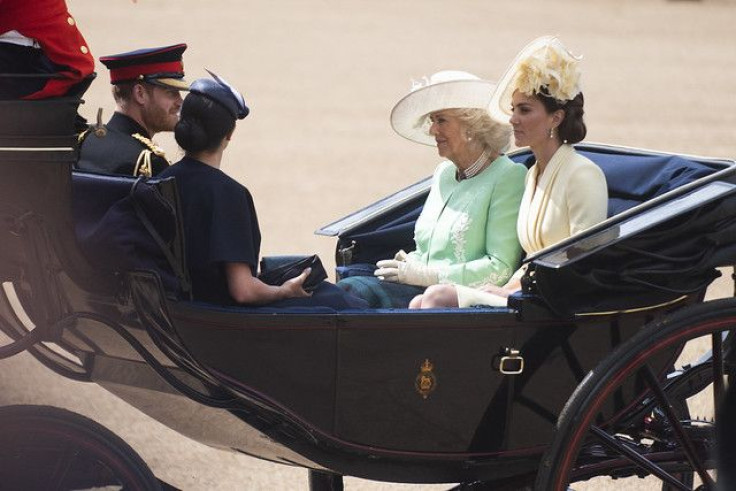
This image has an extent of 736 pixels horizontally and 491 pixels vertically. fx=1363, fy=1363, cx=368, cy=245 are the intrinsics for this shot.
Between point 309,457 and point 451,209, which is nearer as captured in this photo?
point 309,457

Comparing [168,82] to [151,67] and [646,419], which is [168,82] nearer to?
[151,67]

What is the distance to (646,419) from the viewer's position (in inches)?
134

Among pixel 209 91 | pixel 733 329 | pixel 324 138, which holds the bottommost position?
pixel 324 138

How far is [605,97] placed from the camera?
50.3 feet

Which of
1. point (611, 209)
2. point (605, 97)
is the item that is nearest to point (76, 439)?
point (611, 209)

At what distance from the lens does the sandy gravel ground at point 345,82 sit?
510 centimetres

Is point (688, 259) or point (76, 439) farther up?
point (688, 259)

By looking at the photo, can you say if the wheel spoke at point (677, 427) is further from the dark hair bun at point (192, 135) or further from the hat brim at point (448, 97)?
the dark hair bun at point (192, 135)

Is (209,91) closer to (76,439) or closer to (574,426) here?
(76,439)

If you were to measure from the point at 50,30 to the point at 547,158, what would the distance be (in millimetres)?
1312

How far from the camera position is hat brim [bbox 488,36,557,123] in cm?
346

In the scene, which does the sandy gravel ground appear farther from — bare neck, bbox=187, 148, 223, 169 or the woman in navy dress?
bare neck, bbox=187, 148, 223, 169

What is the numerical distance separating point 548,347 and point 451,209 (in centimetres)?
75

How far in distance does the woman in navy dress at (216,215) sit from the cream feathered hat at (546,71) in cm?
79
